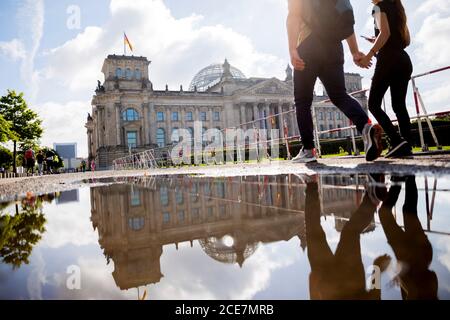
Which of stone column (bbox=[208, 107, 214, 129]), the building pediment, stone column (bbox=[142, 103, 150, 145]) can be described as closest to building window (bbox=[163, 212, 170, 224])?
stone column (bbox=[142, 103, 150, 145])

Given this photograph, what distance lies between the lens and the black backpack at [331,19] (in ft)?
11.7

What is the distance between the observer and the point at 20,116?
31.0 metres

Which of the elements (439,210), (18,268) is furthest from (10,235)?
(439,210)

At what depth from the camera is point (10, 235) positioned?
1.04m

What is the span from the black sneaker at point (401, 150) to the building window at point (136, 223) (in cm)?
378

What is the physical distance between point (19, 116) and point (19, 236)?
36611 millimetres

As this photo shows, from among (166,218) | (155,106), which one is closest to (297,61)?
(166,218)

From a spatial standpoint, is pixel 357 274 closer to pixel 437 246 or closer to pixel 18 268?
pixel 437 246

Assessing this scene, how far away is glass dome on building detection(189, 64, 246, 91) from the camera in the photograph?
2436 inches

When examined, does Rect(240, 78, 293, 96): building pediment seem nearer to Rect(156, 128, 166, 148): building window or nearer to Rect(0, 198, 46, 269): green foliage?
Rect(156, 128, 166, 148): building window

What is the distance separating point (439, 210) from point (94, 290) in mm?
1050

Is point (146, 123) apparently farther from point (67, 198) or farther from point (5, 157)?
point (67, 198)

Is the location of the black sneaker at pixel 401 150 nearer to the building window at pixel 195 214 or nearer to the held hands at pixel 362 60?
the held hands at pixel 362 60

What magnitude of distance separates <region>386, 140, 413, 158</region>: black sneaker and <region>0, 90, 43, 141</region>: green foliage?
115ft
